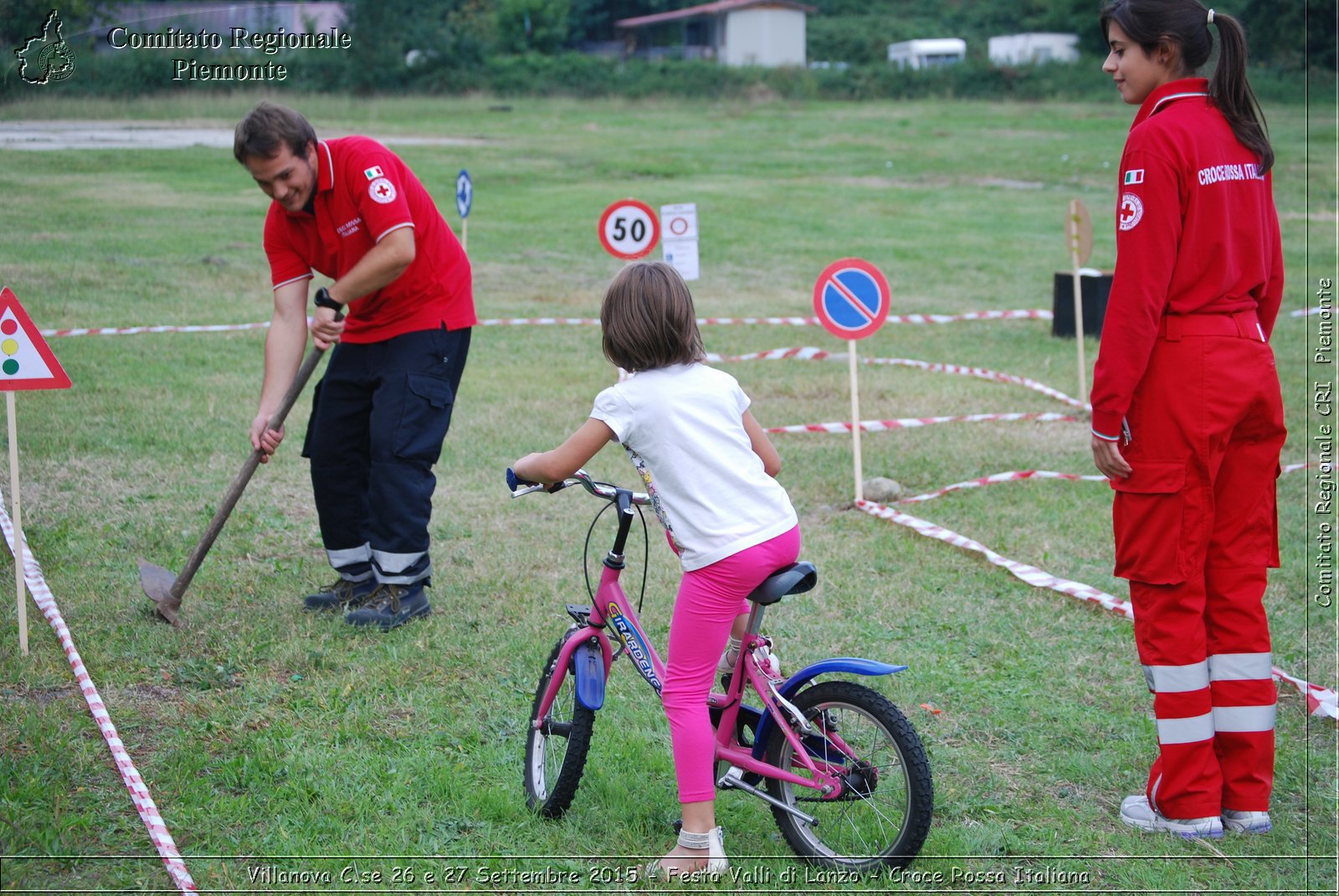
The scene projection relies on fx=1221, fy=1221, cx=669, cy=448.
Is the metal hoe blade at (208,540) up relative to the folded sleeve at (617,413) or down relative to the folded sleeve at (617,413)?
down

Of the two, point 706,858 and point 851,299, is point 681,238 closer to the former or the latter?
point 851,299

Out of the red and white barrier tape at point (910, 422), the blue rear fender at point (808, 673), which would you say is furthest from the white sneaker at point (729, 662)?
the red and white barrier tape at point (910, 422)

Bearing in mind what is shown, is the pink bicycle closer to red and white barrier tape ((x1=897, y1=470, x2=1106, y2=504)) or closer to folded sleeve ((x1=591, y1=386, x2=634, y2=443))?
folded sleeve ((x1=591, y1=386, x2=634, y2=443))

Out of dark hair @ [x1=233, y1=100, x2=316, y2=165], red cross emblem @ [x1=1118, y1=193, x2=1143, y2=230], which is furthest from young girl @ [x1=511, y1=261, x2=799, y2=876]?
dark hair @ [x1=233, y1=100, x2=316, y2=165]

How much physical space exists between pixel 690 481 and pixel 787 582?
1.19ft

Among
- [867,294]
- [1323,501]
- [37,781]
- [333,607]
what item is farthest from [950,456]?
[37,781]

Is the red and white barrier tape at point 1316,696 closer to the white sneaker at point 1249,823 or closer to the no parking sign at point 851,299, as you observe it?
the white sneaker at point 1249,823

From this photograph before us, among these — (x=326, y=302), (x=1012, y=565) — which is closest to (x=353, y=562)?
(x=326, y=302)

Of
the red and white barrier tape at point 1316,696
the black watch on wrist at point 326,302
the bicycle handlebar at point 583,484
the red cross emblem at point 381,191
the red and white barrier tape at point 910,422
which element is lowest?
the red and white barrier tape at point 1316,696

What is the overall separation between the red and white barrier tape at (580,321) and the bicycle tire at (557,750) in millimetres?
9026

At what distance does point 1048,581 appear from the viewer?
5746 mm

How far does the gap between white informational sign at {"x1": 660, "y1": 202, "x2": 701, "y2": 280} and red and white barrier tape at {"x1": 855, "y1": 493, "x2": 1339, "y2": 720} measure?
263 cm

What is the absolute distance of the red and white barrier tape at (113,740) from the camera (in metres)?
3.30

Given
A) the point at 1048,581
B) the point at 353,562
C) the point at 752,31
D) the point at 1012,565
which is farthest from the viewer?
the point at 752,31
